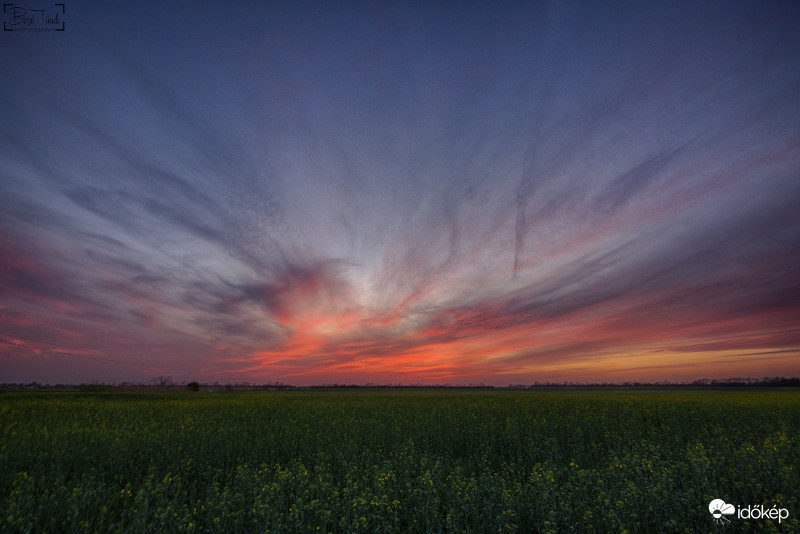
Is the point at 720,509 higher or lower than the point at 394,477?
lower

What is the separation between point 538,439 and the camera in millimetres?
16656

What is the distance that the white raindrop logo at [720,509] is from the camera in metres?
7.38

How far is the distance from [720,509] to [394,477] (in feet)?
24.2

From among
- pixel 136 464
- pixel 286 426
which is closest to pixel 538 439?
pixel 286 426

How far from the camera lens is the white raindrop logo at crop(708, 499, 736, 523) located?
7382 millimetres

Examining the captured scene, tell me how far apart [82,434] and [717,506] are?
2291cm

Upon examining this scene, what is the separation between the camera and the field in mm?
7547

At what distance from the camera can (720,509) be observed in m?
7.66

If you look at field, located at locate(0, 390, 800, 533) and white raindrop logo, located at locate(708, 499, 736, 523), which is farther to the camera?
field, located at locate(0, 390, 800, 533)

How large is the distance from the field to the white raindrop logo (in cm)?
14

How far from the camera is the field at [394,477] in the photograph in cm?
A: 755

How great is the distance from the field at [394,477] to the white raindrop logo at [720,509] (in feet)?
0.48

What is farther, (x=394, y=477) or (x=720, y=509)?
(x=394, y=477)

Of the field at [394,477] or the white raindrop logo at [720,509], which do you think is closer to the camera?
the white raindrop logo at [720,509]
